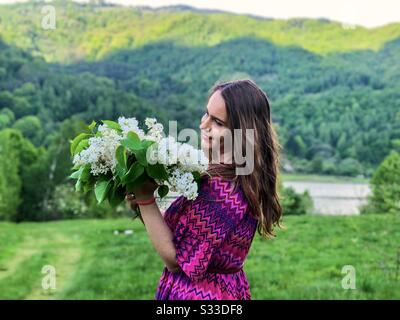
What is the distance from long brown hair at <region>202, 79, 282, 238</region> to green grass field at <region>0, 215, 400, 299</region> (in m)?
3.83

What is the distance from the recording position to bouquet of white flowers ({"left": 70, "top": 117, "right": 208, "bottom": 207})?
1726 millimetres

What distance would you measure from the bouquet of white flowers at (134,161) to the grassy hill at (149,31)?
8118 mm

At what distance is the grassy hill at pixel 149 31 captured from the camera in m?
9.70

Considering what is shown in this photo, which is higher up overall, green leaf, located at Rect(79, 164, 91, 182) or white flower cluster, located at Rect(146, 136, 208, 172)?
white flower cluster, located at Rect(146, 136, 208, 172)

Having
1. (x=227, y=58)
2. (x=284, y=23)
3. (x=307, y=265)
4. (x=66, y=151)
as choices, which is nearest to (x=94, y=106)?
(x=66, y=151)

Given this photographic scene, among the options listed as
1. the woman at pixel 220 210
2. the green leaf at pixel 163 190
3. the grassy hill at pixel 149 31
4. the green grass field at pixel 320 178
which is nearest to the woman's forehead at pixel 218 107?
the woman at pixel 220 210

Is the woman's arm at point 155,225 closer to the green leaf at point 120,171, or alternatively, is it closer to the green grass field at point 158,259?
the green leaf at point 120,171

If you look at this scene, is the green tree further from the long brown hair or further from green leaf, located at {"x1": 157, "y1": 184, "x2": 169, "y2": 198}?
green leaf, located at {"x1": 157, "y1": 184, "x2": 169, "y2": 198}

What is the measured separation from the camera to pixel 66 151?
8242 millimetres

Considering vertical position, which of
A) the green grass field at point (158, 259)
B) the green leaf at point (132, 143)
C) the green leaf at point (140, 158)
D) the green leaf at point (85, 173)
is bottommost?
the green grass field at point (158, 259)

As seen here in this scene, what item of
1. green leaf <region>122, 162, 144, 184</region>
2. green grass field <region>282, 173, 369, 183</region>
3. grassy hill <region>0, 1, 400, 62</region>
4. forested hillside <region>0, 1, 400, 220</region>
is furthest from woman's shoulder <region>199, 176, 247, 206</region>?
grassy hill <region>0, 1, 400, 62</region>

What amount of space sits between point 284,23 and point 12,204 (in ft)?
16.2

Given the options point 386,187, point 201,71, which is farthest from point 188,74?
point 386,187

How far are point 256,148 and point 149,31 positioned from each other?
866cm
